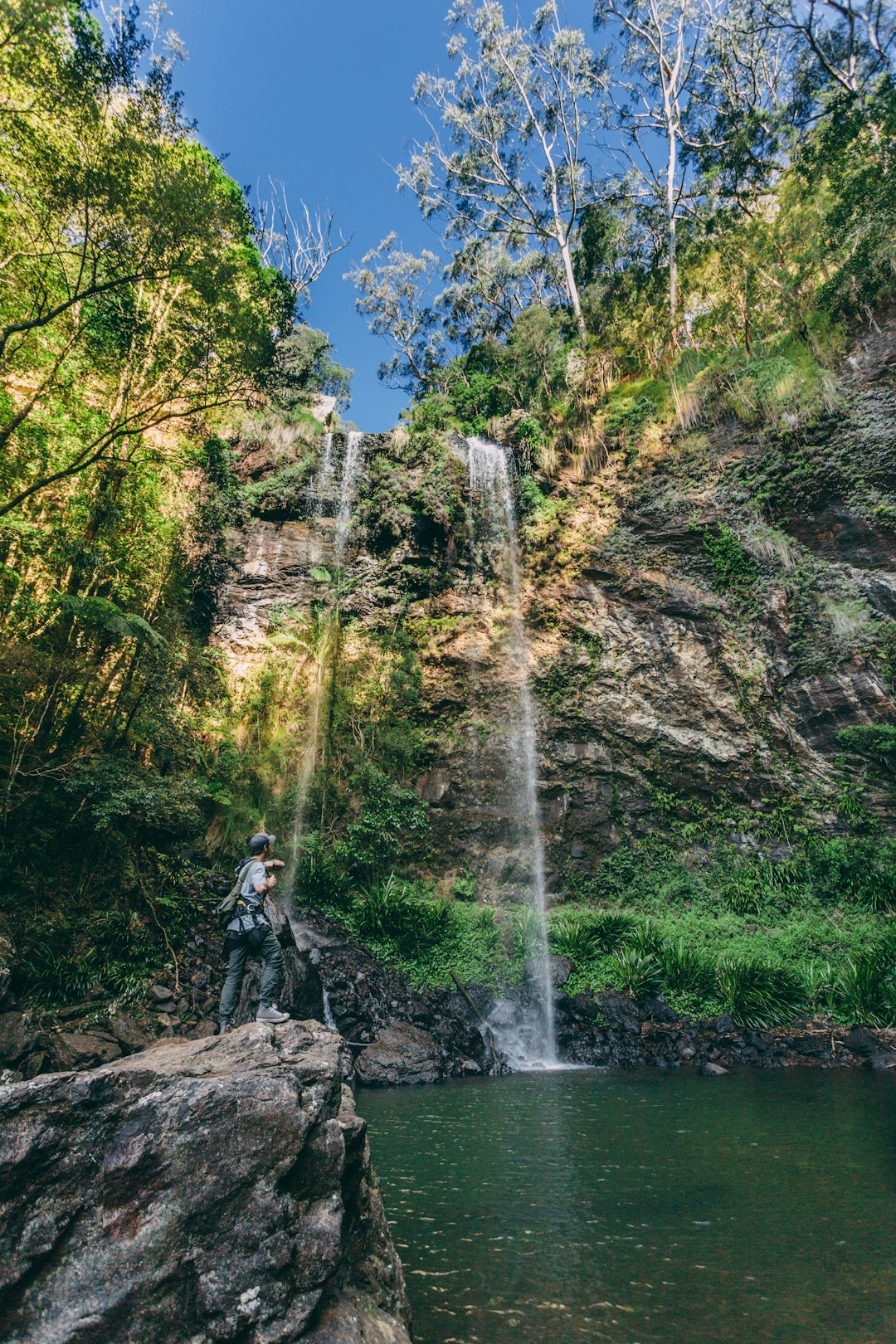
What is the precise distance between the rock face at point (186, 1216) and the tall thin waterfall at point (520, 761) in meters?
7.52

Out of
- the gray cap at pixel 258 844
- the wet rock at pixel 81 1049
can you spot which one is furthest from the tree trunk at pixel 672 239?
the wet rock at pixel 81 1049

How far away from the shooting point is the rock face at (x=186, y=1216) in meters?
1.83

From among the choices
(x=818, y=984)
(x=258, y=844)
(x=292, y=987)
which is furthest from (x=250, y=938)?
(x=818, y=984)

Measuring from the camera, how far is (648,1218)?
3434 mm

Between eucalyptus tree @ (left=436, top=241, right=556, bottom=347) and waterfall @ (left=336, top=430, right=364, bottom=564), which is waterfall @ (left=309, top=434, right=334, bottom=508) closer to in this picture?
waterfall @ (left=336, top=430, right=364, bottom=564)

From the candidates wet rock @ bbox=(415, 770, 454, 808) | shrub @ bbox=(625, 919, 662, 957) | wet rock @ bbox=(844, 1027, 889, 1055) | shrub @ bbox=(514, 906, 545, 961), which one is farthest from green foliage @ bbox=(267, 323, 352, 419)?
wet rock @ bbox=(844, 1027, 889, 1055)

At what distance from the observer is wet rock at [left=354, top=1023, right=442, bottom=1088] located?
24.6 ft

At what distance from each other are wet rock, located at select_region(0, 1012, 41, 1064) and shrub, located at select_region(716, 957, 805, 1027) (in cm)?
852

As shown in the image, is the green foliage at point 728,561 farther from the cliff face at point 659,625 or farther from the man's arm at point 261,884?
the man's arm at point 261,884

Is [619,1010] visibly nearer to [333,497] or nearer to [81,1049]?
[81,1049]

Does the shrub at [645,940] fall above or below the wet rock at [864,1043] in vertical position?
above

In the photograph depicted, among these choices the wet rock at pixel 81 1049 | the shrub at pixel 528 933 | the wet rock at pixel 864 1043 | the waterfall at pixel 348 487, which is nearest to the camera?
the wet rock at pixel 81 1049

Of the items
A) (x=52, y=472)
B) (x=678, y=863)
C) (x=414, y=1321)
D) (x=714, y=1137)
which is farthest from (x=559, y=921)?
(x=52, y=472)

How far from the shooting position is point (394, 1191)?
3885mm
